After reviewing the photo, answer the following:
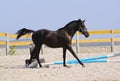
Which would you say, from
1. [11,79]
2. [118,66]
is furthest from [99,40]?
[11,79]

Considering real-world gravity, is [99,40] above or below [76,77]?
above

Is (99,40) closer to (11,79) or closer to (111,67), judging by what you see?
(111,67)

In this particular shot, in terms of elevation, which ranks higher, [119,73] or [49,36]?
[49,36]

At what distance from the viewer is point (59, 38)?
13938mm

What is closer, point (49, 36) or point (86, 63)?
point (49, 36)

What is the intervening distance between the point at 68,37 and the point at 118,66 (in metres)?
1.83

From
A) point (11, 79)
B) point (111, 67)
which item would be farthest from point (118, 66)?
point (11, 79)

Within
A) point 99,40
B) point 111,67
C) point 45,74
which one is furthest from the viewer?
point 99,40

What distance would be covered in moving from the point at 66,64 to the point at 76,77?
3563mm

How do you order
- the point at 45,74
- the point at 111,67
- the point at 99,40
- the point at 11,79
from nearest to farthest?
the point at 11,79
the point at 45,74
the point at 111,67
the point at 99,40

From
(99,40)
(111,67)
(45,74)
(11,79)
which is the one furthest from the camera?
(99,40)

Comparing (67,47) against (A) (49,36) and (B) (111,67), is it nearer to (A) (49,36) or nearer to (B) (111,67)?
(A) (49,36)

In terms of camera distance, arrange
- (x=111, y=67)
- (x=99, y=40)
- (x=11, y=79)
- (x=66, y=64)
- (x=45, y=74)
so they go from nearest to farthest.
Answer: (x=11, y=79) < (x=45, y=74) < (x=111, y=67) < (x=66, y=64) < (x=99, y=40)

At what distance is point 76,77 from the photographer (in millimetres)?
11148
